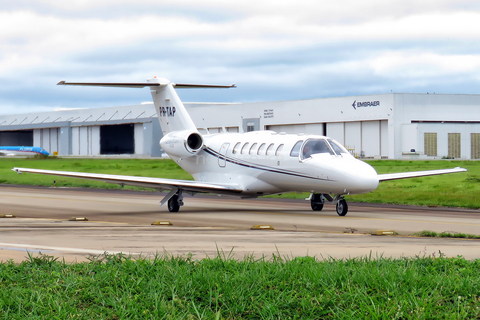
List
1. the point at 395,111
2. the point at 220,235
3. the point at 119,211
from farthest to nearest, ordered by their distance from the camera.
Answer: the point at 395,111, the point at 119,211, the point at 220,235

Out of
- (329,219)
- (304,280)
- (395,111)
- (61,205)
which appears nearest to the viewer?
(304,280)

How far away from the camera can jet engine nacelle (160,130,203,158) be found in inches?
915

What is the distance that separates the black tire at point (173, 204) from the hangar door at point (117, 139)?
88.0m

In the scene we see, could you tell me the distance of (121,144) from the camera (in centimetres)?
11569

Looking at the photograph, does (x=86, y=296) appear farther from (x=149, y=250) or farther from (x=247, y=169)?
(x=247, y=169)

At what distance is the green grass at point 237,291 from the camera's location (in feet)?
17.8

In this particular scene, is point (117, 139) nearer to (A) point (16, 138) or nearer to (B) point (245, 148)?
(A) point (16, 138)

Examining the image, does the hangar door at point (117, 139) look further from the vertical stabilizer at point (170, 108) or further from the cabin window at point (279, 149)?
the cabin window at point (279, 149)

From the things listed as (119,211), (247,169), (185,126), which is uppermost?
(185,126)

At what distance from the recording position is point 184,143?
23203 millimetres

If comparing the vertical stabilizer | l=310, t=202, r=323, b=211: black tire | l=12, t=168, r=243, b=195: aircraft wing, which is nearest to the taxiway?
l=310, t=202, r=323, b=211: black tire

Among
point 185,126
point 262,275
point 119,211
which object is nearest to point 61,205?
point 119,211

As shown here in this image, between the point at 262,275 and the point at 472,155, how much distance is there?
6968 cm

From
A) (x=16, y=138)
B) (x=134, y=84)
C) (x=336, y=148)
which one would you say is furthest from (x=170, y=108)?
(x=16, y=138)
